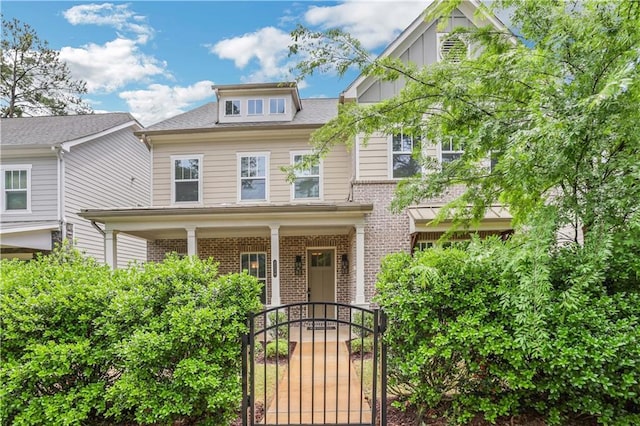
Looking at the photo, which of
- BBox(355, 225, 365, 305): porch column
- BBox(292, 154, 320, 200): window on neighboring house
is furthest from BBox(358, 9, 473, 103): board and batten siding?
BBox(355, 225, 365, 305): porch column

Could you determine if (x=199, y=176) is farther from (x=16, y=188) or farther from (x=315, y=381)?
(x=315, y=381)

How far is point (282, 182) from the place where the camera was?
11.1m

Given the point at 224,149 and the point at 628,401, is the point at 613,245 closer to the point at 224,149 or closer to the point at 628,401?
the point at 628,401

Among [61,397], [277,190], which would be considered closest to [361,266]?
[277,190]

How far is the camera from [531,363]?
318cm

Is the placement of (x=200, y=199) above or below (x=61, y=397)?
above

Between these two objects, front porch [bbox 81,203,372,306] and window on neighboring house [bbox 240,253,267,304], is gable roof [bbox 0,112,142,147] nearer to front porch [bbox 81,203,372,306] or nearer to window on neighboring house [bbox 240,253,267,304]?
front porch [bbox 81,203,372,306]

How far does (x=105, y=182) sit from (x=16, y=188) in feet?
8.21

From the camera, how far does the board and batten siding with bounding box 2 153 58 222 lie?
33.8 ft

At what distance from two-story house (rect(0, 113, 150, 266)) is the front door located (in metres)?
6.04

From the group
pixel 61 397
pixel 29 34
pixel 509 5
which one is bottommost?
pixel 61 397

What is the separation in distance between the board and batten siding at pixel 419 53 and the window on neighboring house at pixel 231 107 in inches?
174

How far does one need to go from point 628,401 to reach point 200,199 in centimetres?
1046

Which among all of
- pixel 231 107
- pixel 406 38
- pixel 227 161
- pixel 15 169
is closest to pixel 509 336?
pixel 406 38
